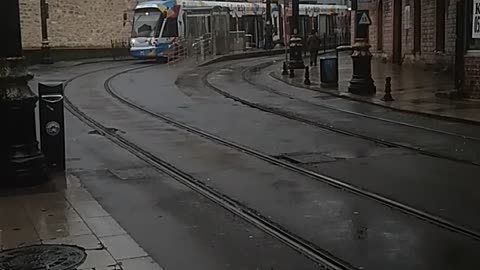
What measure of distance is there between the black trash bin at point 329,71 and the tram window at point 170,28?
1880cm

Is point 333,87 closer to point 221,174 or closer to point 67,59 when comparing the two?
point 221,174

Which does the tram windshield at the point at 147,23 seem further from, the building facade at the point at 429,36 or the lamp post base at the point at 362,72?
the lamp post base at the point at 362,72

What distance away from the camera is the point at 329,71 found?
86.2 ft

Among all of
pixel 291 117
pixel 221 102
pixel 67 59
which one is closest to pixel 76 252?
pixel 291 117

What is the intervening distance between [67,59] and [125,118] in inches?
1304

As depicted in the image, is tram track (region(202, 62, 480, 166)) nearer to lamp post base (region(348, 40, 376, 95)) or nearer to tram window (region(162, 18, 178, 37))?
lamp post base (region(348, 40, 376, 95))

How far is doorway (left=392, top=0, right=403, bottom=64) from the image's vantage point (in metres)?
37.8

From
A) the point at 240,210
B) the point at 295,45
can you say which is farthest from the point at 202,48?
the point at 240,210

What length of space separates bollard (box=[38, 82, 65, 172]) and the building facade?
477 inches

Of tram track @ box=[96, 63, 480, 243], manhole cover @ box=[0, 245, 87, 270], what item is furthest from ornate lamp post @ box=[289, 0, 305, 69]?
manhole cover @ box=[0, 245, 87, 270]

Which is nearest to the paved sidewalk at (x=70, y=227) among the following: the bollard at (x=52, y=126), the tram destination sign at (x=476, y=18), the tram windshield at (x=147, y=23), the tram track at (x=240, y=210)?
the bollard at (x=52, y=126)

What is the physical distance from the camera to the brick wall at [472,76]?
19469 mm

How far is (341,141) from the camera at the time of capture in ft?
45.1

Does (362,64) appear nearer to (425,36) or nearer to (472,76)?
(472,76)
